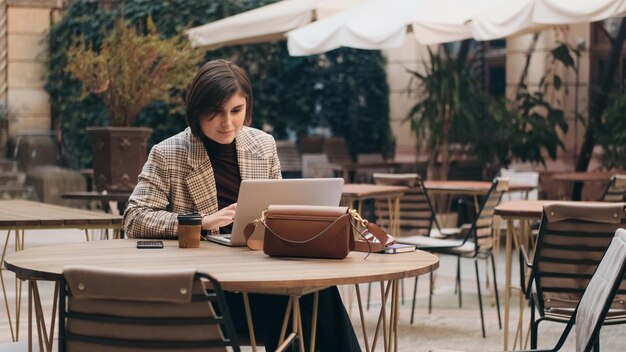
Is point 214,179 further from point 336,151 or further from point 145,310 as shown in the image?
point 336,151

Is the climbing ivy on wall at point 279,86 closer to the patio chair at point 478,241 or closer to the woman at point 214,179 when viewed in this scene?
the patio chair at point 478,241

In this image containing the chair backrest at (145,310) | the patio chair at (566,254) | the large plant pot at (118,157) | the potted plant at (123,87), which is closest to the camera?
the chair backrest at (145,310)

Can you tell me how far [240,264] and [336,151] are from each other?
12212mm

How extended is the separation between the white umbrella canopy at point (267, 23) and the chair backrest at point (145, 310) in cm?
778

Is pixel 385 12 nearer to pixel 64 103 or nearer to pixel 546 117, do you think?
pixel 546 117

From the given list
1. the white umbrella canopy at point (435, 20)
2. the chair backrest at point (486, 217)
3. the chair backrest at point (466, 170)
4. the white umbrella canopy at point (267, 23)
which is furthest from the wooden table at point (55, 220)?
the chair backrest at point (466, 170)

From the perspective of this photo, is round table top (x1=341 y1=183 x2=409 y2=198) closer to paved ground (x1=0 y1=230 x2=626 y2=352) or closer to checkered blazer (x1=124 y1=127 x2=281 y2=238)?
paved ground (x1=0 y1=230 x2=626 y2=352)

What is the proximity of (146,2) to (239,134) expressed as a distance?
1176 cm

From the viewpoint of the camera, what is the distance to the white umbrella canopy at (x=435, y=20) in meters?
7.94

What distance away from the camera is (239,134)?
4.55 m

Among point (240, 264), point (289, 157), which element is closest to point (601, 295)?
point (240, 264)

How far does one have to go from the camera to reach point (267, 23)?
36.7ft

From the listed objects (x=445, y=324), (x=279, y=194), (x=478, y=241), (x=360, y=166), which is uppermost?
(x=279, y=194)

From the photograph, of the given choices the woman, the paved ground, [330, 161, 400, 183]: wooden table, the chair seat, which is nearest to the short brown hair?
the woman
